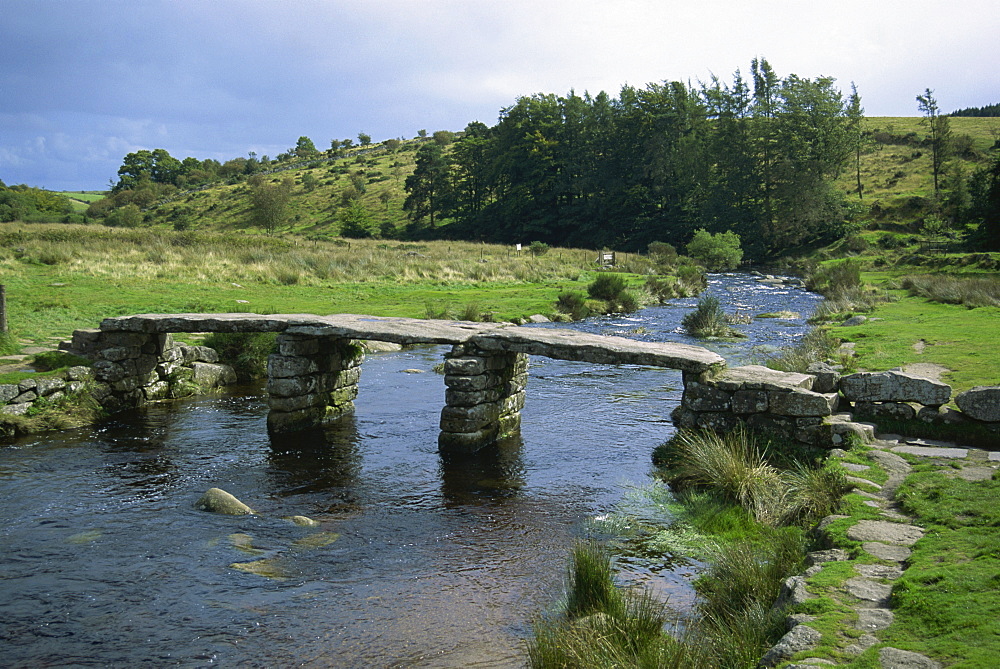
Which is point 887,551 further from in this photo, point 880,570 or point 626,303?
point 626,303

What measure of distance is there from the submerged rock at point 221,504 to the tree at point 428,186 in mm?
75404

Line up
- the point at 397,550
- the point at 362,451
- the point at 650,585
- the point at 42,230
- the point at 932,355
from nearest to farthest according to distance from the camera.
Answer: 1. the point at 650,585
2. the point at 397,550
3. the point at 362,451
4. the point at 932,355
5. the point at 42,230

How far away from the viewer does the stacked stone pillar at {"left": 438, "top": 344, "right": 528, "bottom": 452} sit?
10820mm

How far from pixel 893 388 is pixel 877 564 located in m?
4.77

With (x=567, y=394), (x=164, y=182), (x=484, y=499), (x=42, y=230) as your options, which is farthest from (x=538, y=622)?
(x=164, y=182)

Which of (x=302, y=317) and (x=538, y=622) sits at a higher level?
(x=302, y=317)

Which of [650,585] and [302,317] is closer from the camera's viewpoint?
[650,585]

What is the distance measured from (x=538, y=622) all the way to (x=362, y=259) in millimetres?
32725

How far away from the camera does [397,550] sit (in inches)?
291

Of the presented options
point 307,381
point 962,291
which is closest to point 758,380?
point 307,381

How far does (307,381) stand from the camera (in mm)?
12320

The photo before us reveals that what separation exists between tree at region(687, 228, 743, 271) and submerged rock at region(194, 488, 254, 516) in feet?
165

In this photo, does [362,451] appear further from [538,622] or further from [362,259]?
[362,259]

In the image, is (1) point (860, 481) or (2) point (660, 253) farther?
(2) point (660, 253)
